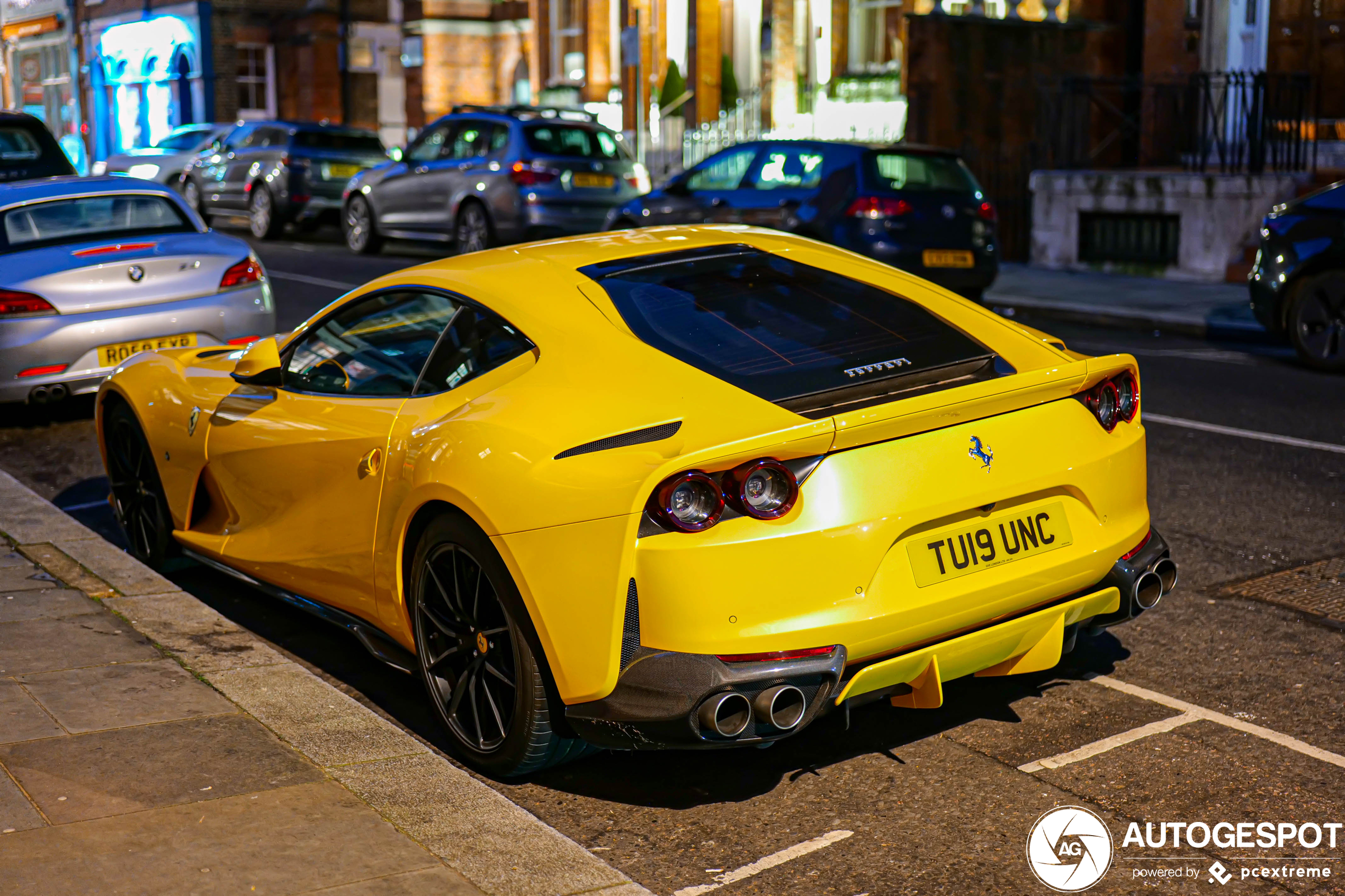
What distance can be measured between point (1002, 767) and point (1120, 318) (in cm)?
1094

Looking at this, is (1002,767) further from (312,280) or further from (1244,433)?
(312,280)

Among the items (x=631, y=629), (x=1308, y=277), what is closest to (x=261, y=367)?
(x=631, y=629)

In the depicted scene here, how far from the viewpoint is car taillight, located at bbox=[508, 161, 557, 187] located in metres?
18.6

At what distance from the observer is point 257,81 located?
41312mm

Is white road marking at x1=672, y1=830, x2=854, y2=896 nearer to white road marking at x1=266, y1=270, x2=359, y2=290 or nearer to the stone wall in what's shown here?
white road marking at x1=266, y1=270, x2=359, y2=290

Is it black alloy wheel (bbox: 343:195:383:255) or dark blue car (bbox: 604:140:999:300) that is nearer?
dark blue car (bbox: 604:140:999:300)

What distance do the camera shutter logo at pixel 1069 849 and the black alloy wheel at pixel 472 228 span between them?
15.5 metres

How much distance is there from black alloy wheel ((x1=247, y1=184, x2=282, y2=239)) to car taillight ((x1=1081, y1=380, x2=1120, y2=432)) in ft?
67.5

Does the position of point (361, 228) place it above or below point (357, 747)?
above

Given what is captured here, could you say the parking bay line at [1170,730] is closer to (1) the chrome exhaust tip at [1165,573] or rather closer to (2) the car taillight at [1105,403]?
(1) the chrome exhaust tip at [1165,573]

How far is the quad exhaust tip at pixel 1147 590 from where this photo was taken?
14.2 ft

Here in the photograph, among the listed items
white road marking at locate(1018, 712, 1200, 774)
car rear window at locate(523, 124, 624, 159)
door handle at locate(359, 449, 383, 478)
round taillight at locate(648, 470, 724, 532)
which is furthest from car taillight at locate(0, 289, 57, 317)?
car rear window at locate(523, 124, 624, 159)

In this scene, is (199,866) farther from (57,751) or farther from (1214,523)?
(1214,523)

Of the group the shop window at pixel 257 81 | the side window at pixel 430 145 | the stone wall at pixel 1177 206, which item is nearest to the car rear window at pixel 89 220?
the side window at pixel 430 145
